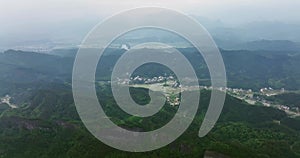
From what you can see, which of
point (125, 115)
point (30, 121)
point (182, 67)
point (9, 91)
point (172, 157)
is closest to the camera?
point (172, 157)

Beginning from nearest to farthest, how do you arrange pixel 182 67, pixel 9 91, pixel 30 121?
pixel 30 121 → pixel 9 91 → pixel 182 67

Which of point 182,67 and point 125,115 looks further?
point 182,67

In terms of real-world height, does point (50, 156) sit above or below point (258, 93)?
below

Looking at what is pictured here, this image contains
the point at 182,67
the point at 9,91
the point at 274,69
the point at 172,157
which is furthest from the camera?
the point at 274,69

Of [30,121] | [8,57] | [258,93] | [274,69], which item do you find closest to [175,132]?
[30,121]

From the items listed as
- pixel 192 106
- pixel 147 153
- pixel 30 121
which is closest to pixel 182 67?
pixel 192 106

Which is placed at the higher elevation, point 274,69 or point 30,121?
point 274,69

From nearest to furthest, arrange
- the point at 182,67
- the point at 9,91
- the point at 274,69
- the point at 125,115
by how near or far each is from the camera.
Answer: the point at 125,115 → the point at 9,91 → the point at 182,67 → the point at 274,69

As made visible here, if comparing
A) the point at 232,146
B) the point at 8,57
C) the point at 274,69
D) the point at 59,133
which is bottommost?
the point at 232,146

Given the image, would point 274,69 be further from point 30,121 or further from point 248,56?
point 30,121

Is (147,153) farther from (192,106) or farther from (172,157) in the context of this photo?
(192,106)
